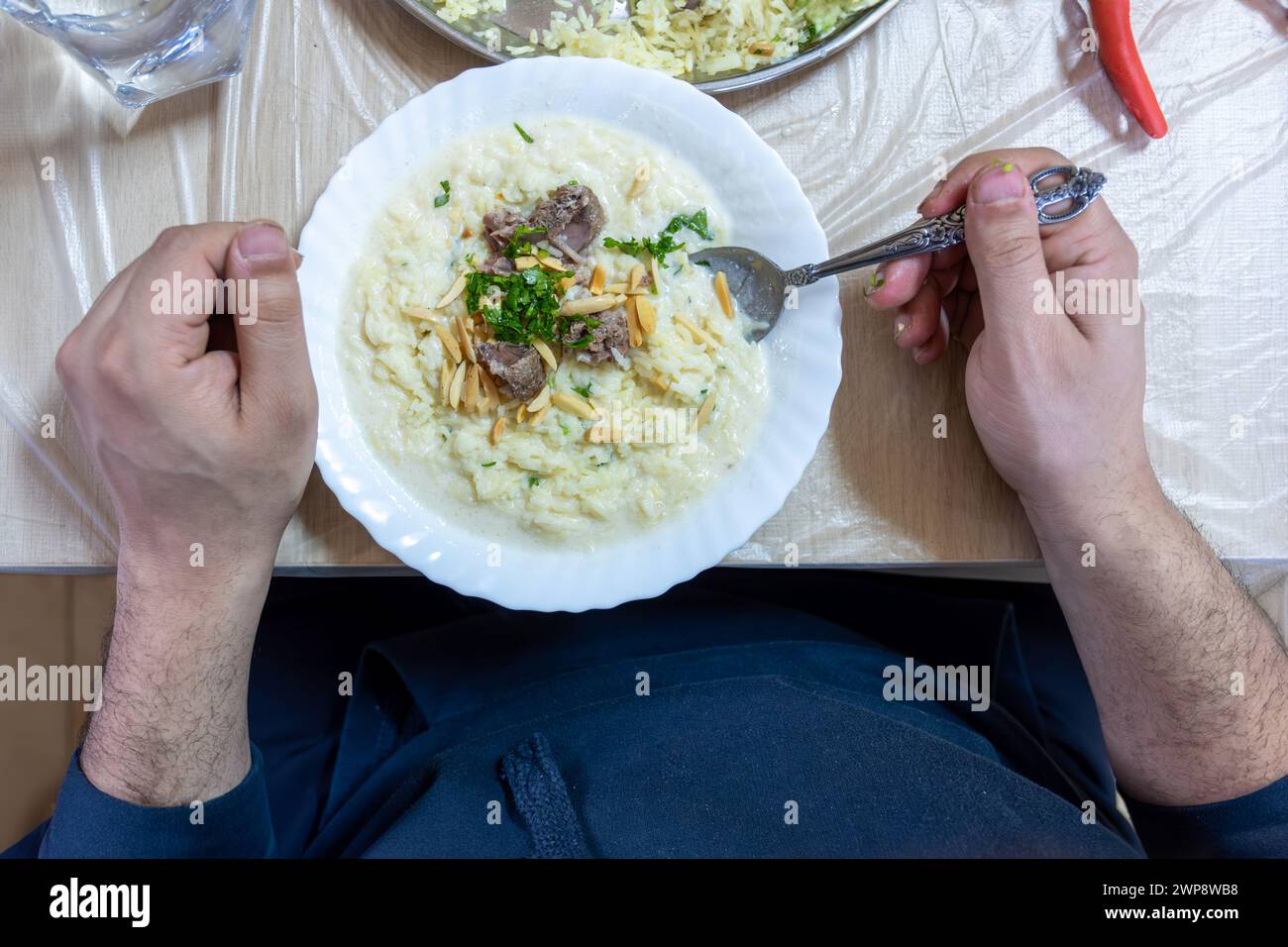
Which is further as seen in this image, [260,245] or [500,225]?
[500,225]

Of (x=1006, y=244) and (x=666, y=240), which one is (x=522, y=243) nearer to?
(x=666, y=240)

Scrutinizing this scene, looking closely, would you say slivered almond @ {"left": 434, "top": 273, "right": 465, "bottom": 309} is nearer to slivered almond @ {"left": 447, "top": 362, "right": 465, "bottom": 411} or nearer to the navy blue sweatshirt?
slivered almond @ {"left": 447, "top": 362, "right": 465, "bottom": 411}

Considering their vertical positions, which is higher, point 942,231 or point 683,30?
point 683,30

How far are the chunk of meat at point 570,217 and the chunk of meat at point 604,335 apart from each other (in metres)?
0.08

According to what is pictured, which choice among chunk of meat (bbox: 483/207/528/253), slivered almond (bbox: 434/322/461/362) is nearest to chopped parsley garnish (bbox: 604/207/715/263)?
chunk of meat (bbox: 483/207/528/253)

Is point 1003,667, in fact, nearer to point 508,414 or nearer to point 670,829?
point 670,829

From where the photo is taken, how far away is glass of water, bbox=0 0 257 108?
3.44 ft

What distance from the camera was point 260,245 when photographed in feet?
2.93

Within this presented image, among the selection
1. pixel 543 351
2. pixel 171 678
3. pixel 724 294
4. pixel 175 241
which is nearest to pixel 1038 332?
pixel 724 294

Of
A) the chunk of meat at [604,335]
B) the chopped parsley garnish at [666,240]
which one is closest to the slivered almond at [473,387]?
the chunk of meat at [604,335]

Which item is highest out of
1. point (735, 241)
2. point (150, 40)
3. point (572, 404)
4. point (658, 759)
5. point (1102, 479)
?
point (150, 40)

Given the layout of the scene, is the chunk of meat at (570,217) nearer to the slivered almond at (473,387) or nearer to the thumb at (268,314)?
the slivered almond at (473,387)

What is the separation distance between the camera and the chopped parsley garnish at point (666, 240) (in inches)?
41.1

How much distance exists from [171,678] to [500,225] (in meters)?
0.69
